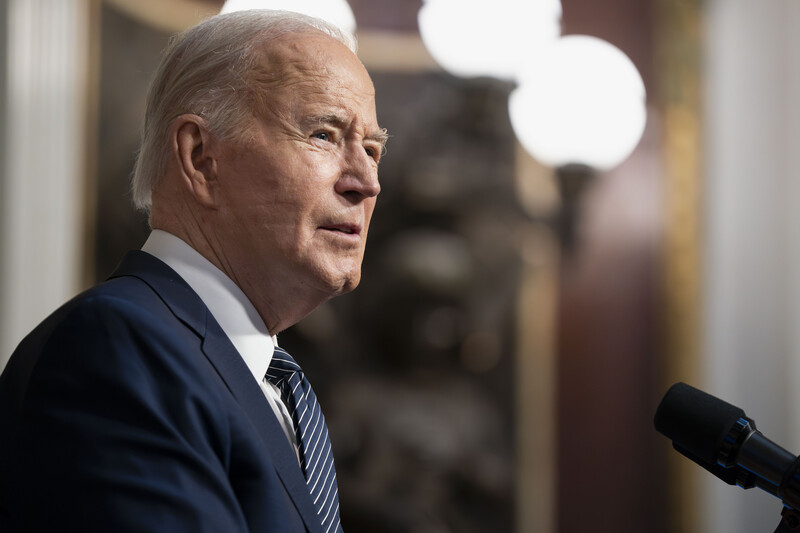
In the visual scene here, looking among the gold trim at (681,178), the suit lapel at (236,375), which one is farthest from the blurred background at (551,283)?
the suit lapel at (236,375)

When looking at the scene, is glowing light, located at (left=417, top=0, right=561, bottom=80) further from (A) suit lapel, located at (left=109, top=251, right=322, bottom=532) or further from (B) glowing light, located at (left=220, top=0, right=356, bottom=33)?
(A) suit lapel, located at (left=109, top=251, right=322, bottom=532)

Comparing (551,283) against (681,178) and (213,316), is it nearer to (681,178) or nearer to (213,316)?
(681,178)

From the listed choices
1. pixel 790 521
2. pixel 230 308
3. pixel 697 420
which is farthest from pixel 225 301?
pixel 790 521

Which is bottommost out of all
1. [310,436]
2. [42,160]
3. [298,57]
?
[310,436]

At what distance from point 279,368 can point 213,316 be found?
15 cm

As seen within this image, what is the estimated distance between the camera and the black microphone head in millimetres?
939

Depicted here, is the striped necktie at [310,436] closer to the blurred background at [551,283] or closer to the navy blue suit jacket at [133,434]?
the navy blue suit jacket at [133,434]

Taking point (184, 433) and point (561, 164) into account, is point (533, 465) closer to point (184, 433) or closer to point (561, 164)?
point (561, 164)

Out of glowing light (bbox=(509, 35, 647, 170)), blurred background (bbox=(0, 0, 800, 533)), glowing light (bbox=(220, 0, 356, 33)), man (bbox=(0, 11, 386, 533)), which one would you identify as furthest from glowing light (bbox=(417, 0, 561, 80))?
man (bbox=(0, 11, 386, 533))

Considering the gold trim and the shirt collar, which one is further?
the gold trim

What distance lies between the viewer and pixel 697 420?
3.18ft

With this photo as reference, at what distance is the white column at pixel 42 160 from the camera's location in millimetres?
2818

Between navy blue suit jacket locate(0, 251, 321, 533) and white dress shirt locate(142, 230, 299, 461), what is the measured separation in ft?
0.30

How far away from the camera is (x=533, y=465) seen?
→ 3.44 metres
